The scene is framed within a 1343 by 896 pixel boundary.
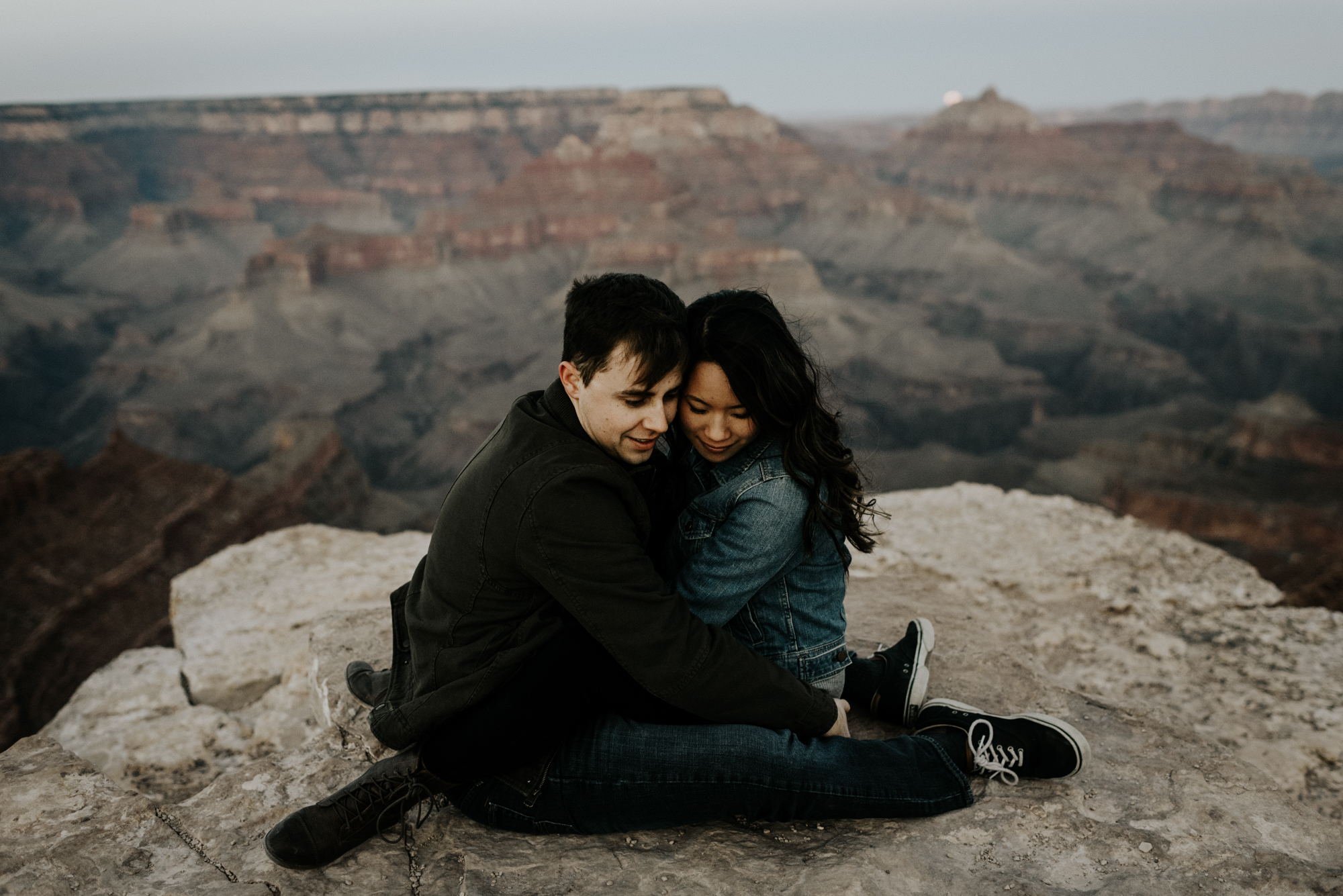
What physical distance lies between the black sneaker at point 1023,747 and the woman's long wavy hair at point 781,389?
0.91 m

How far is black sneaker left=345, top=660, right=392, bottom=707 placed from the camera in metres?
3.35

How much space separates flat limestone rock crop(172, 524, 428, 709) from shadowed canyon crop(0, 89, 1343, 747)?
154 inches

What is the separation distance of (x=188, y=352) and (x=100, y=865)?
64811mm

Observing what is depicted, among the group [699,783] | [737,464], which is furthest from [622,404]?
[699,783]

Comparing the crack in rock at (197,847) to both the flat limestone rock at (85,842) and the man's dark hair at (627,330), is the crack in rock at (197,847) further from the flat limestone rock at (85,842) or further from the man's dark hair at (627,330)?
the man's dark hair at (627,330)

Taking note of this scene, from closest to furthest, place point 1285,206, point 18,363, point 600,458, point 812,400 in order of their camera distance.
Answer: point 600,458
point 812,400
point 18,363
point 1285,206

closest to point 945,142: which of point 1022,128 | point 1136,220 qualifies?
point 1022,128

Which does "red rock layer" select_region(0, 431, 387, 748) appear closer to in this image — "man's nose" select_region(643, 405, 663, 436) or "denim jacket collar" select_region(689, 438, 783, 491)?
"denim jacket collar" select_region(689, 438, 783, 491)

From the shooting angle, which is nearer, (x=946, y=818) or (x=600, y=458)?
(x=600, y=458)

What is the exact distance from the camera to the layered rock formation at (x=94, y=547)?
1670 centimetres

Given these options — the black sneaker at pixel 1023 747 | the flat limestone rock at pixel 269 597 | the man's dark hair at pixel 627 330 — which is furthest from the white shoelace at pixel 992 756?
the flat limestone rock at pixel 269 597

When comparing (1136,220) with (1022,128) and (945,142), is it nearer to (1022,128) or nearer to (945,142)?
(1022,128)

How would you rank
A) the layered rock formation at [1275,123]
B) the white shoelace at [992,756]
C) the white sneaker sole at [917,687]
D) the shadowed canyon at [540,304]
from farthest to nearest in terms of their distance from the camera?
the layered rock formation at [1275,123] → the shadowed canyon at [540,304] → the white sneaker sole at [917,687] → the white shoelace at [992,756]

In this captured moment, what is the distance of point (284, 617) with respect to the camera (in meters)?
5.97
